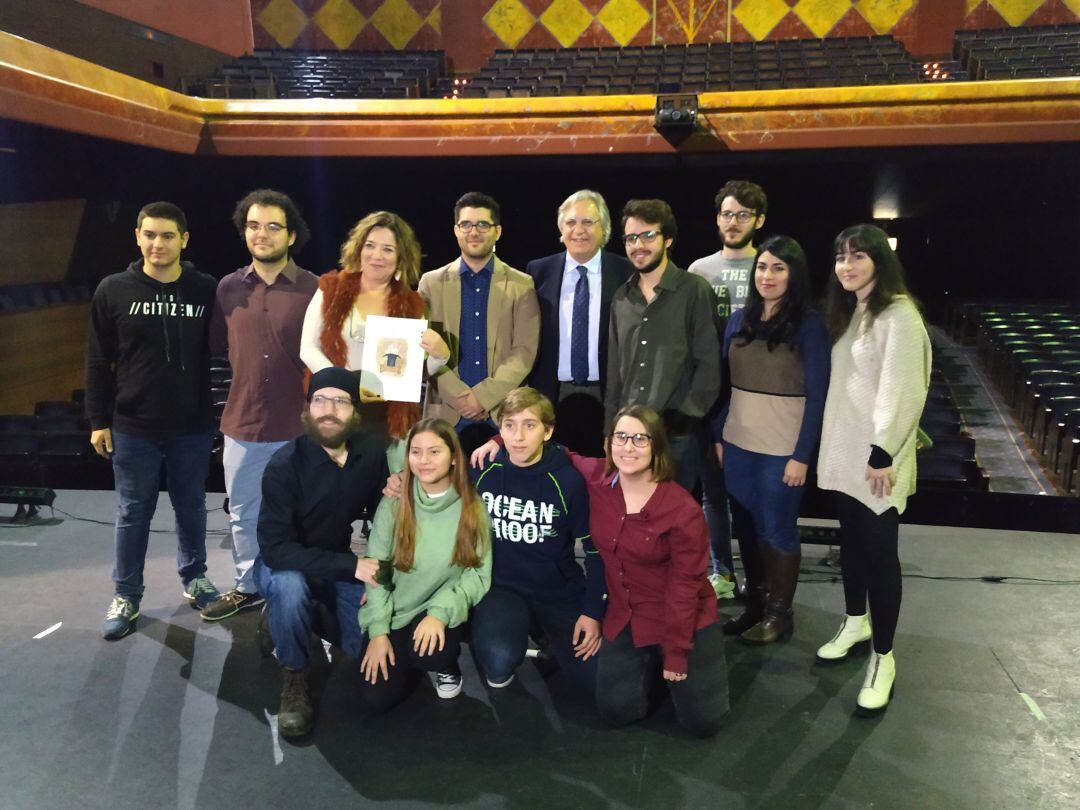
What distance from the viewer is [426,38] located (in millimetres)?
10766

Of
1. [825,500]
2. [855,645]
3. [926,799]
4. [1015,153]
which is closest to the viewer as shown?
[926,799]

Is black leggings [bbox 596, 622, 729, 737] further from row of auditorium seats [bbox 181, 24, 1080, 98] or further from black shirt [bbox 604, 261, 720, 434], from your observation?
row of auditorium seats [bbox 181, 24, 1080, 98]

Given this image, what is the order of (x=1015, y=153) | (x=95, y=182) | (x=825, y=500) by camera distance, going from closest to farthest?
(x=825, y=500) < (x=1015, y=153) < (x=95, y=182)

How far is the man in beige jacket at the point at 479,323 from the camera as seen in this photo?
99.6 inches

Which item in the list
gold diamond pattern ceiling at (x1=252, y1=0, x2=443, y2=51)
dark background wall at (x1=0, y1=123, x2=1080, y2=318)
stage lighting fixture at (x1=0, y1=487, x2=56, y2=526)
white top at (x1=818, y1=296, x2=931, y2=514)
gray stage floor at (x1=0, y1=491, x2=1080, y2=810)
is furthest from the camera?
gold diamond pattern ceiling at (x1=252, y1=0, x2=443, y2=51)

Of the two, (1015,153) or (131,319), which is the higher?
(1015,153)

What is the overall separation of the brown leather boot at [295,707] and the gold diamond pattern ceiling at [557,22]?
10259mm

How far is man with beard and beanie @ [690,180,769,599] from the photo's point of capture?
280cm

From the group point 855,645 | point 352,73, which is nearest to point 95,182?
point 352,73

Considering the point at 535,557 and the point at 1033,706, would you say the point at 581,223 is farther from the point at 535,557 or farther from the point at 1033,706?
the point at 1033,706

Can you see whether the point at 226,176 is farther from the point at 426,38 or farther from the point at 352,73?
the point at 426,38

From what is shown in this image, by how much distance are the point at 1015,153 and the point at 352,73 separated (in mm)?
7235

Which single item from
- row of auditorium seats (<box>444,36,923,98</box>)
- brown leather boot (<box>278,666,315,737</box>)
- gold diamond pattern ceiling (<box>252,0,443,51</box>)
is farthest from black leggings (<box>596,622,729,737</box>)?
gold diamond pattern ceiling (<box>252,0,443,51</box>)

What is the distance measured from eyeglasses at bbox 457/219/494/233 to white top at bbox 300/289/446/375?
43cm
